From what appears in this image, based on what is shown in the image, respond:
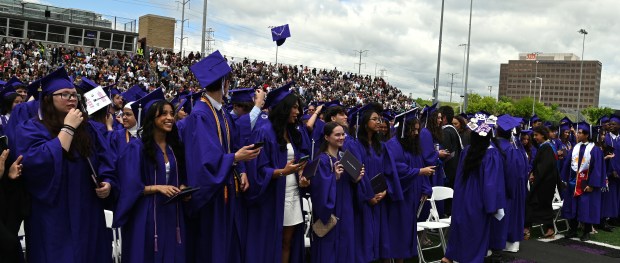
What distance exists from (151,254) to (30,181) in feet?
3.23

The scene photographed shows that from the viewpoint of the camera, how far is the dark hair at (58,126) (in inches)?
144

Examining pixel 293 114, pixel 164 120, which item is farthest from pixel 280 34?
pixel 164 120

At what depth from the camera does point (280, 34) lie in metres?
7.11

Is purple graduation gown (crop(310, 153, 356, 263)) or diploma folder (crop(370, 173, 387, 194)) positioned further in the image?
diploma folder (crop(370, 173, 387, 194))

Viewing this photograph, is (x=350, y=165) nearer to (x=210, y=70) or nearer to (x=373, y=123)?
(x=373, y=123)

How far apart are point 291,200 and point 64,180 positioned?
2080 millimetres

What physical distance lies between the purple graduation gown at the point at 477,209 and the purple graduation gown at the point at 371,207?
942mm

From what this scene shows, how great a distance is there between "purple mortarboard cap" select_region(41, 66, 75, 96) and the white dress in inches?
79.1

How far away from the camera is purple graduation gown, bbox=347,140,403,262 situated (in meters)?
5.41

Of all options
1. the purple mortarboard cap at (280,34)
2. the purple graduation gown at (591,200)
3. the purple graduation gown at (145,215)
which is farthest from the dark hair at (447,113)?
the purple graduation gown at (145,215)

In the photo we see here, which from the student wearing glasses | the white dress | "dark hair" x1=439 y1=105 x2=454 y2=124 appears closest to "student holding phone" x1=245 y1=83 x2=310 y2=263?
the white dress

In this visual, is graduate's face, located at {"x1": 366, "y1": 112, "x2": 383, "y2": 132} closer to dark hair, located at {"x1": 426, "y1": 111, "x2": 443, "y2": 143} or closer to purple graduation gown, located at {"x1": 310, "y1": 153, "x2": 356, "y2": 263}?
purple graduation gown, located at {"x1": 310, "y1": 153, "x2": 356, "y2": 263}

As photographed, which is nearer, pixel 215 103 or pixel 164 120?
pixel 164 120

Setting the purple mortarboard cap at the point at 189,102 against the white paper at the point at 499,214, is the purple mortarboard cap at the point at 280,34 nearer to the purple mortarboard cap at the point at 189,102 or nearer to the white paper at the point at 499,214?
the purple mortarboard cap at the point at 189,102
